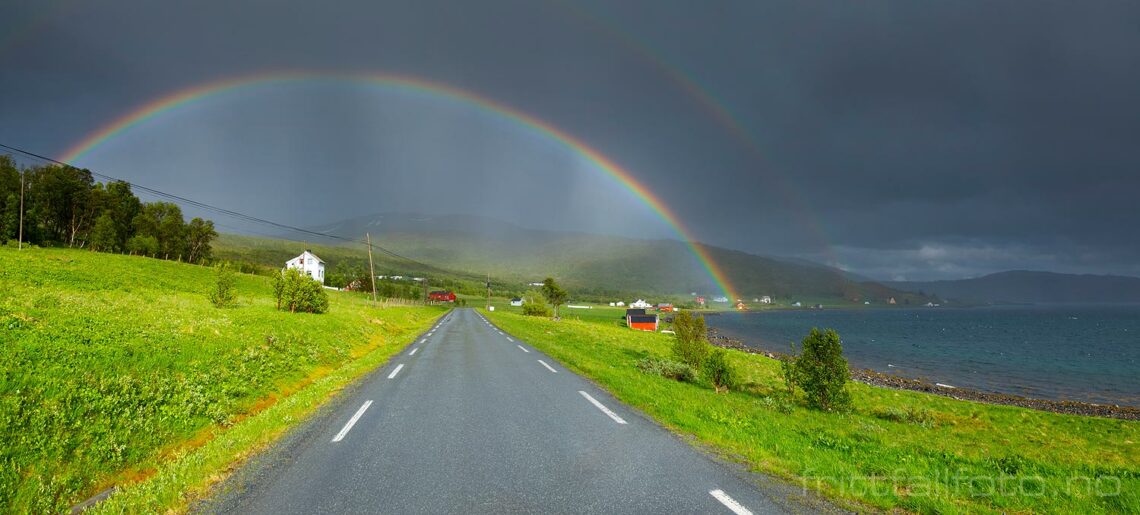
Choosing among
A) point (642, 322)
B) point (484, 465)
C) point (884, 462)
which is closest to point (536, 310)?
point (642, 322)

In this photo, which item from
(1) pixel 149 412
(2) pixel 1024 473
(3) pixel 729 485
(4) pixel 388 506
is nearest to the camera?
(4) pixel 388 506

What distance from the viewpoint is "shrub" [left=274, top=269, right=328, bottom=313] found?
101ft

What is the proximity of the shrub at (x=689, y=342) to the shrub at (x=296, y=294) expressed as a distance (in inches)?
941

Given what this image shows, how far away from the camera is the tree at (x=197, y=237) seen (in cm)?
10225

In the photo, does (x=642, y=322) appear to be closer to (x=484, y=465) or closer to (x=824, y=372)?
(x=824, y=372)

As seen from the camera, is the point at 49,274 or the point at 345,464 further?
the point at 49,274

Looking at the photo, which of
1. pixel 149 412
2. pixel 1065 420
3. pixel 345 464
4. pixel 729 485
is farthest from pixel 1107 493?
pixel 1065 420

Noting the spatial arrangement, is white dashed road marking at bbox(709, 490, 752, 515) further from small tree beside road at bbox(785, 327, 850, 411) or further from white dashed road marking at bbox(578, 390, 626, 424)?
small tree beside road at bbox(785, 327, 850, 411)

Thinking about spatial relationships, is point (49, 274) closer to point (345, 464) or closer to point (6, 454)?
point (6, 454)

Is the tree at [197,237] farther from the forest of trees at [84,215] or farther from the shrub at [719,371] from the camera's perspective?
the shrub at [719,371]

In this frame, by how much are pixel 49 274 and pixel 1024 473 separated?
51.6 meters

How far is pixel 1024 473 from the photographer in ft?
25.9

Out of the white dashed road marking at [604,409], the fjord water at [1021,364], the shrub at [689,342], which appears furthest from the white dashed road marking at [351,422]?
the fjord water at [1021,364]

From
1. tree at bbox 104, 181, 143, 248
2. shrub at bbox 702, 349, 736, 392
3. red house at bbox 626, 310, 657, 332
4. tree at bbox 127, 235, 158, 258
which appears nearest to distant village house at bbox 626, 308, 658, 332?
red house at bbox 626, 310, 657, 332
